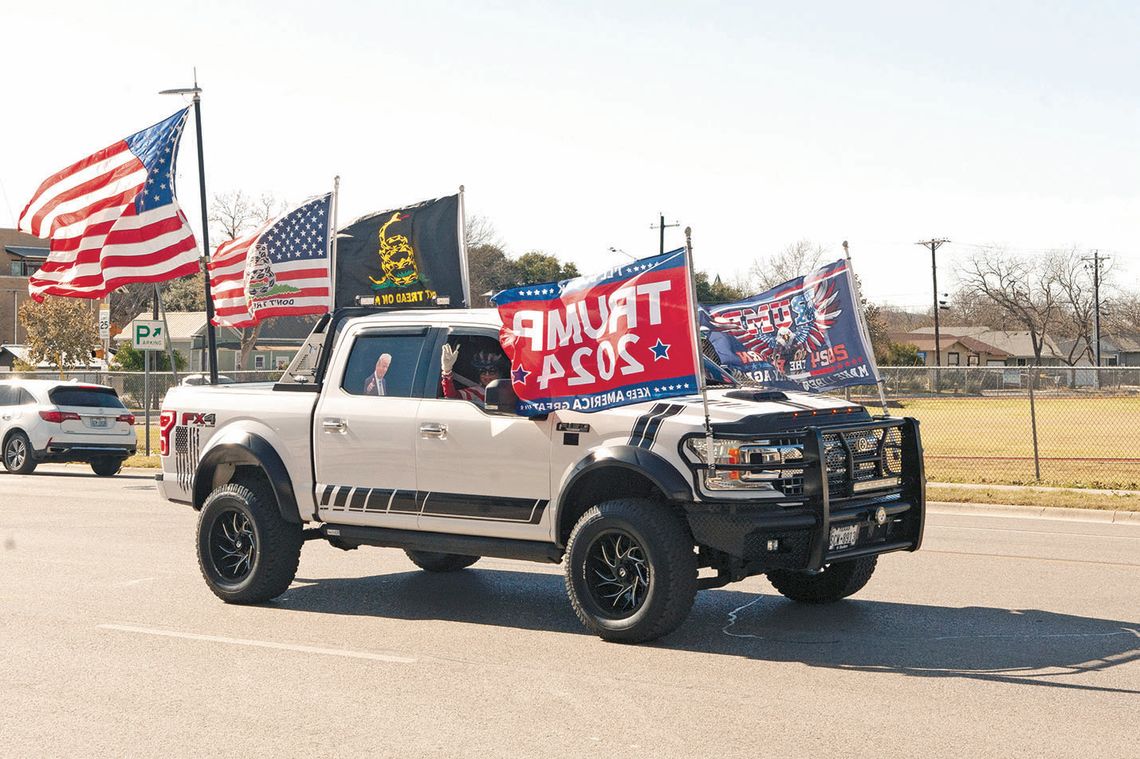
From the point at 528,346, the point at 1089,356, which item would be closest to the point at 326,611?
Answer: the point at 528,346

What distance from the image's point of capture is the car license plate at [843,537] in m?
7.81

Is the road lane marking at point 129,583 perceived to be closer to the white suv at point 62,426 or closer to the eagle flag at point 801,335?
the eagle flag at point 801,335

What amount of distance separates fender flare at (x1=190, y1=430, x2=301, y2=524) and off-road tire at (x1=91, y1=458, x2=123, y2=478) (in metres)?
13.9

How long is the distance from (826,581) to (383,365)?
3524 mm

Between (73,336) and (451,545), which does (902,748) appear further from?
(73,336)

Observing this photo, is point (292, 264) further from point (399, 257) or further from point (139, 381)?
point (139, 381)

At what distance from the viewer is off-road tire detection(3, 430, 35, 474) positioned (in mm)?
22281

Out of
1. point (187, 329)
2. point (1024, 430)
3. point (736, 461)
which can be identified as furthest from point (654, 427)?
point (187, 329)

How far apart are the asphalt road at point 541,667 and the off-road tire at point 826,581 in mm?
128

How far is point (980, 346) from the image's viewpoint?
13162cm

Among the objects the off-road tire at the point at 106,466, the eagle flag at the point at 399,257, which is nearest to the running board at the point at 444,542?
the eagle flag at the point at 399,257

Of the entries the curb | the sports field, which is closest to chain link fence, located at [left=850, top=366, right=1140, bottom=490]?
the sports field

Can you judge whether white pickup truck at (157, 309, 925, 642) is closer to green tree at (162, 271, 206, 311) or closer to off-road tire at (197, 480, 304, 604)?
off-road tire at (197, 480, 304, 604)

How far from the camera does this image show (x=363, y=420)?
356 inches
